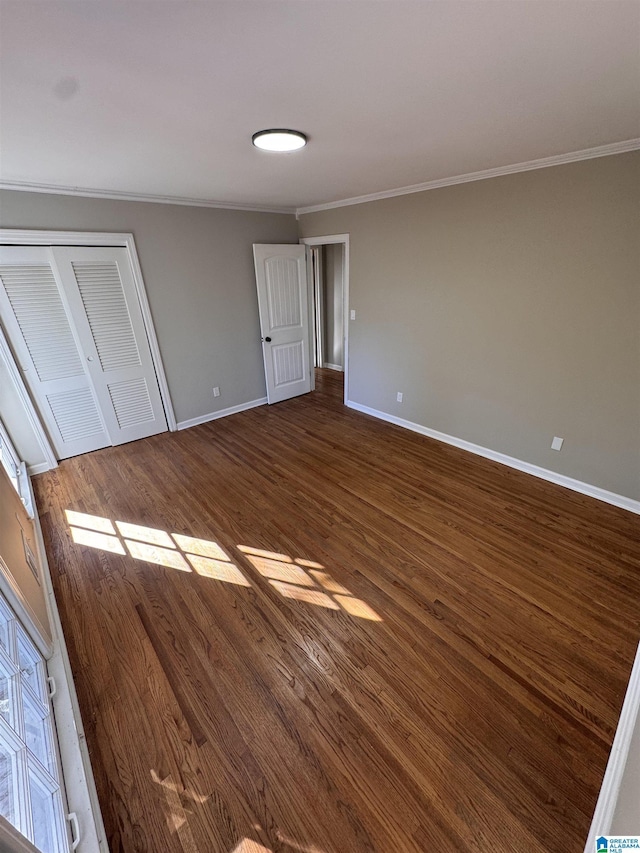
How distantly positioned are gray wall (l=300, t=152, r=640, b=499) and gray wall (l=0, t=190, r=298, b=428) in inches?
49.1

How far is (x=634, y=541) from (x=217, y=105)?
11.4ft

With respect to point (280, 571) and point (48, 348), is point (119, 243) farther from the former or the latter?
point (280, 571)

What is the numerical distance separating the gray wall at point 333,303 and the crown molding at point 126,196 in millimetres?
1603

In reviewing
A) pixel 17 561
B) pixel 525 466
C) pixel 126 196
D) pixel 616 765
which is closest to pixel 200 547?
pixel 17 561

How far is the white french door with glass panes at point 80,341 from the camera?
9.66ft

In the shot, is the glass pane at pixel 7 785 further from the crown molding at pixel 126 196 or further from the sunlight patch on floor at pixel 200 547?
the crown molding at pixel 126 196

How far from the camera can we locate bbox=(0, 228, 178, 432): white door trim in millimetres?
2797

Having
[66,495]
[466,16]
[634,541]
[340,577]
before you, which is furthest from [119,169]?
[634,541]

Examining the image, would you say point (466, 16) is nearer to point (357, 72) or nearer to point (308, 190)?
point (357, 72)

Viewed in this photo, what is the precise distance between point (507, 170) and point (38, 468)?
480 centimetres

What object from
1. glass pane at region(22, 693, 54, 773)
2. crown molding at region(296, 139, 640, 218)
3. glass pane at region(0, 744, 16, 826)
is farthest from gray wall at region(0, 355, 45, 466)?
crown molding at region(296, 139, 640, 218)

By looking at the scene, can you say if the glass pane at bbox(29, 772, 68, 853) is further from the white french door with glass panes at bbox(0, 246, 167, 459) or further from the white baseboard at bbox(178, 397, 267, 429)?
the white baseboard at bbox(178, 397, 267, 429)

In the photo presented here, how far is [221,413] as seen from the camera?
4.44 metres

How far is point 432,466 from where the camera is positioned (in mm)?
3246
